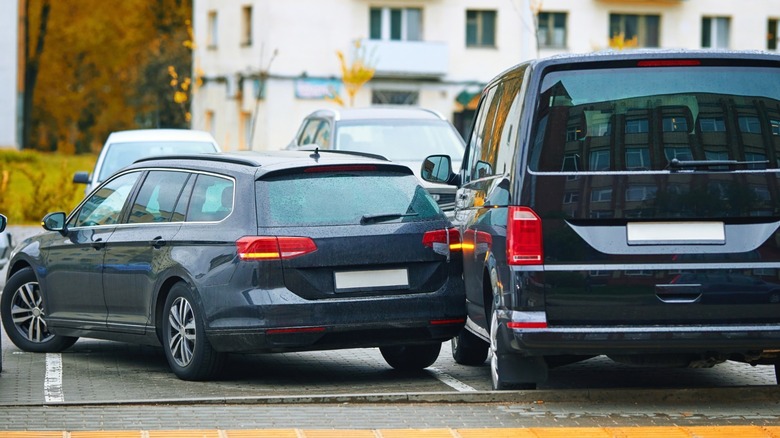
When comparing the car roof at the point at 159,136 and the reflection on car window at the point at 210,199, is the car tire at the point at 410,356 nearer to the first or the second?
the reflection on car window at the point at 210,199

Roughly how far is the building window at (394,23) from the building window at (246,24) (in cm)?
431

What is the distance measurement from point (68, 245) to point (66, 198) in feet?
46.0

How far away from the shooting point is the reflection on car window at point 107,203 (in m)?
10.7

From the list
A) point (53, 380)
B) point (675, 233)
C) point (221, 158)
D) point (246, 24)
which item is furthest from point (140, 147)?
point (246, 24)

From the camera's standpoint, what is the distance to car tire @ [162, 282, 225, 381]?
30.6 ft

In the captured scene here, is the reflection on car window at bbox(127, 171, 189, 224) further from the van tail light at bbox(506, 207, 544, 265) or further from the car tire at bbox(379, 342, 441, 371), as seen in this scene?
the van tail light at bbox(506, 207, 544, 265)

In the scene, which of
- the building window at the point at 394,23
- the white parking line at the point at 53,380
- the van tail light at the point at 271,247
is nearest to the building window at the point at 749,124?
the van tail light at the point at 271,247

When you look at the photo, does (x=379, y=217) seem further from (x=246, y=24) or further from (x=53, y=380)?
(x=246, y=24)

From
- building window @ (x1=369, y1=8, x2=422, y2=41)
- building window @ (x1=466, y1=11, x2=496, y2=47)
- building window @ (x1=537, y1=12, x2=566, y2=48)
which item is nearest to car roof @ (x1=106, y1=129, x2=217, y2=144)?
building window @ (x1=369, y1=8, x2=422, y2=41)

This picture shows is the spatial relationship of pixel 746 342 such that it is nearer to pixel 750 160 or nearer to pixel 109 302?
pixel 750 160

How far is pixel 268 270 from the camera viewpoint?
29.7ft

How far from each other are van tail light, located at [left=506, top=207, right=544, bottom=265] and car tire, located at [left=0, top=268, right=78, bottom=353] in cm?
481

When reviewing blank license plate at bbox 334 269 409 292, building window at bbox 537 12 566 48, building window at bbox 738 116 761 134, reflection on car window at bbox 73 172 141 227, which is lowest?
blank license plate at bbox 334 269 409 292

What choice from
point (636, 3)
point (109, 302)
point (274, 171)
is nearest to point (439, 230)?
point (274, 171)
